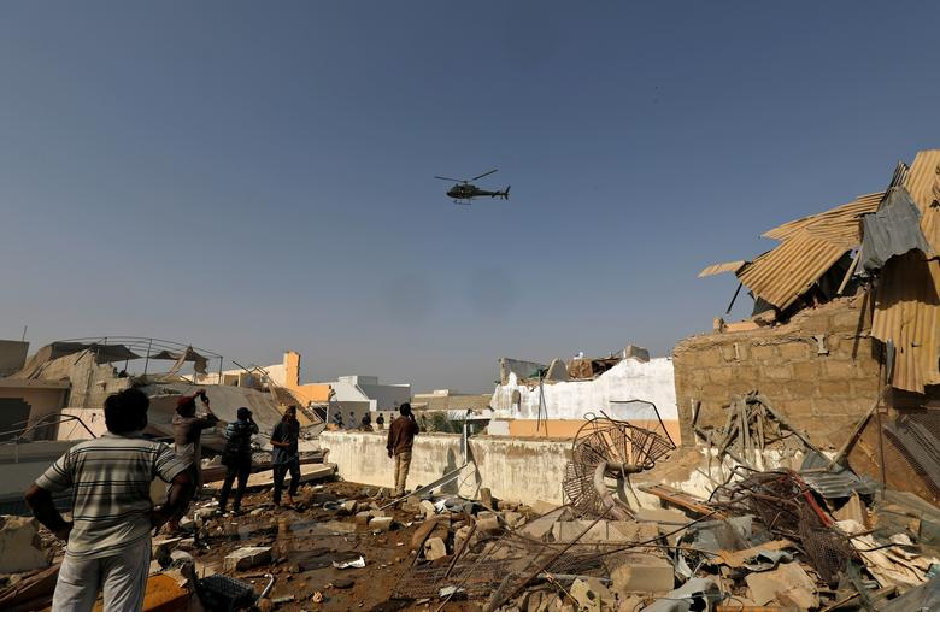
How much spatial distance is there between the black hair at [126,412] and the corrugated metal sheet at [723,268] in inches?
411

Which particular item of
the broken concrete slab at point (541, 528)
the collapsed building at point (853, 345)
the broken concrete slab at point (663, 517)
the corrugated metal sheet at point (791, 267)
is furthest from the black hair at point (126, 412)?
the corrugated metal sheet at point (791, 267)

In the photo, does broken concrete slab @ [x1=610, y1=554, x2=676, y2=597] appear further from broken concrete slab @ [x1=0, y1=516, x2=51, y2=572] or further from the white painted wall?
the white painted wall

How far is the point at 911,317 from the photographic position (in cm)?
623

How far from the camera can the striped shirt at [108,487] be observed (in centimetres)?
235

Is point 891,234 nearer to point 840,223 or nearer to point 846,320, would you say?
point 846,320

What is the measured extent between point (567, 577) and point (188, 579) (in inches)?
126

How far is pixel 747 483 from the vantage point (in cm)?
595

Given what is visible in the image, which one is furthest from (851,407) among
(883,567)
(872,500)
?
(883,567)

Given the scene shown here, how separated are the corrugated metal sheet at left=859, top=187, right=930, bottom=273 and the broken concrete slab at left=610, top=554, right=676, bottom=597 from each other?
5.21 meters

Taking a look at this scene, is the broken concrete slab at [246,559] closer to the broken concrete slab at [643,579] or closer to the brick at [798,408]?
the broken concrete slab at [643,579]

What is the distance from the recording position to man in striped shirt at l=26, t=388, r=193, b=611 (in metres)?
2.34

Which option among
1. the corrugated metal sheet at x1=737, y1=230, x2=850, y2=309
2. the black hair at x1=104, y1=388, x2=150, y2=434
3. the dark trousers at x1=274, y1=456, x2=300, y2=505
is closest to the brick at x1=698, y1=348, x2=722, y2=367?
the corrugated metal sheet at x1=737, y1=230, x2=850, y2=309

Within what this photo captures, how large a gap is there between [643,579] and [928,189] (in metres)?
7.88
